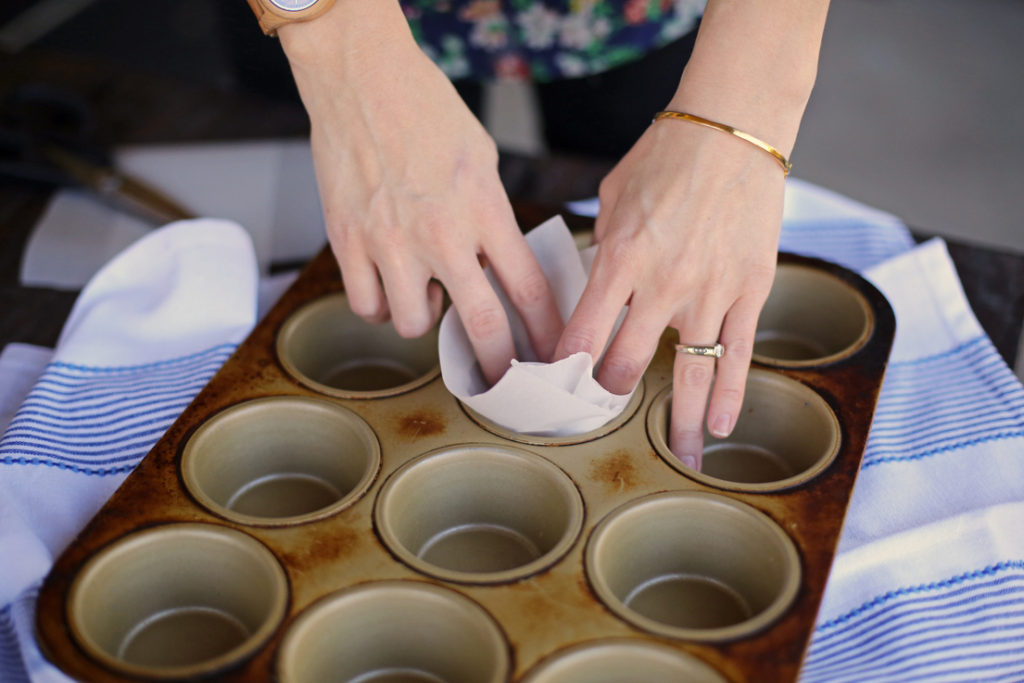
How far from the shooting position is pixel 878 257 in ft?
3.17

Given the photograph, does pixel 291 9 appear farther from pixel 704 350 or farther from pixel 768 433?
pixel 768 433

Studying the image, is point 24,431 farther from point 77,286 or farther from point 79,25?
point 79,25

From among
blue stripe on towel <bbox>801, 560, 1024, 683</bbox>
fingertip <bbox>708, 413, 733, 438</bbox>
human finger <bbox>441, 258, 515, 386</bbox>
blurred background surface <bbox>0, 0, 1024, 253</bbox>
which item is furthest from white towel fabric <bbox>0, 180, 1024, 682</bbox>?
blurred background surface <bbox>0, 0, 1024, 253</bbox>

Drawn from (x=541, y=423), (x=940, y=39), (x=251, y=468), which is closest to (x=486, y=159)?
(x=541, y=423)

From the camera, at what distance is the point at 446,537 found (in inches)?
27.4

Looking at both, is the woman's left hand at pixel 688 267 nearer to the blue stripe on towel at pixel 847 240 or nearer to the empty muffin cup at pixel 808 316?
the empty muffin cup at pixel 808 316

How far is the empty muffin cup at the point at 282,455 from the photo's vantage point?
0.67 metres

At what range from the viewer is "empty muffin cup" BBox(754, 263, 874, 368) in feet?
2.75

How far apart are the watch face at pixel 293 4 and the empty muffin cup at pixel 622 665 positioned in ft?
1.55

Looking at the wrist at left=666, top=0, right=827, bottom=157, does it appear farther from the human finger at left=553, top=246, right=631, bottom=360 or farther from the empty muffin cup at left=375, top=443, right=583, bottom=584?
the empty muffin cup at left=375, top=443, right=583, bottom=584

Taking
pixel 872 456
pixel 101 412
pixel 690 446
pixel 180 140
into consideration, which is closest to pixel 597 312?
pixel 690 446

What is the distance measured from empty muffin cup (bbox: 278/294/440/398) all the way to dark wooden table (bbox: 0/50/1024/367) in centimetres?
17

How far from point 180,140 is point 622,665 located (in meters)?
0.92

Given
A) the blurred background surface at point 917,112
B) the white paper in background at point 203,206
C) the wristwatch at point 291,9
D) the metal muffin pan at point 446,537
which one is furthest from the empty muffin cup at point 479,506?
the blurred background surface at point 917,112
